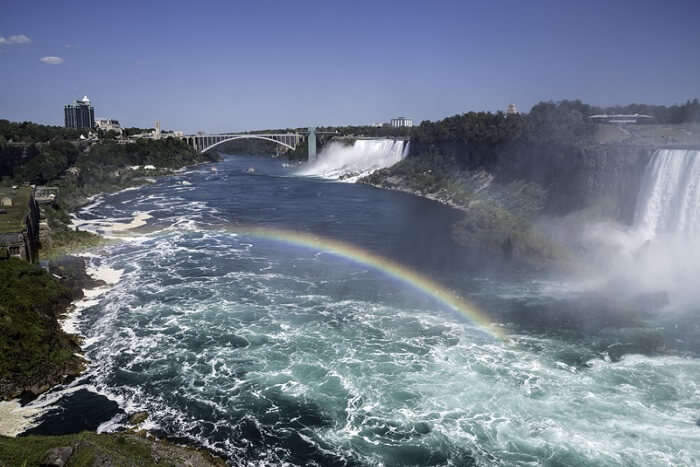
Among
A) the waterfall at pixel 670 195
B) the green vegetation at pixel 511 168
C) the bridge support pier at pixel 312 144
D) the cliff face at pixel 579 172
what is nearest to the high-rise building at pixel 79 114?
the bridge support pier at pixel 312 144

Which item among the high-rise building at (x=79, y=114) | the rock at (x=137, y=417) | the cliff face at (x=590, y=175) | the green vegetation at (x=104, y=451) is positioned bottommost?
the rock at (x=137, y=417)

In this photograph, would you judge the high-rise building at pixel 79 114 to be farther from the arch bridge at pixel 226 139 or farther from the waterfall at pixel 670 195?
the waterfall at pixel 670 195

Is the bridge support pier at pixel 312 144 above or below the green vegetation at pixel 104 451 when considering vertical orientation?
above

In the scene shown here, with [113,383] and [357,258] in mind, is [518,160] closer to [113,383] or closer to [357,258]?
[357,258]

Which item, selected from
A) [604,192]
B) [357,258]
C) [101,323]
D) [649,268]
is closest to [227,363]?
[101,323]

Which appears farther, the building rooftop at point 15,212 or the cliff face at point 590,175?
the cliff face at point 590,175

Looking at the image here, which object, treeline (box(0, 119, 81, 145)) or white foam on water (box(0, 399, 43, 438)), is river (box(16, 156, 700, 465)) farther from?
treeline (box(0, 119, 81, 145))

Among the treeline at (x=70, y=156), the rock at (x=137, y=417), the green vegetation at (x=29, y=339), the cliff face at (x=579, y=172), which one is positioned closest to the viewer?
the rock at (x=137, y=417)
